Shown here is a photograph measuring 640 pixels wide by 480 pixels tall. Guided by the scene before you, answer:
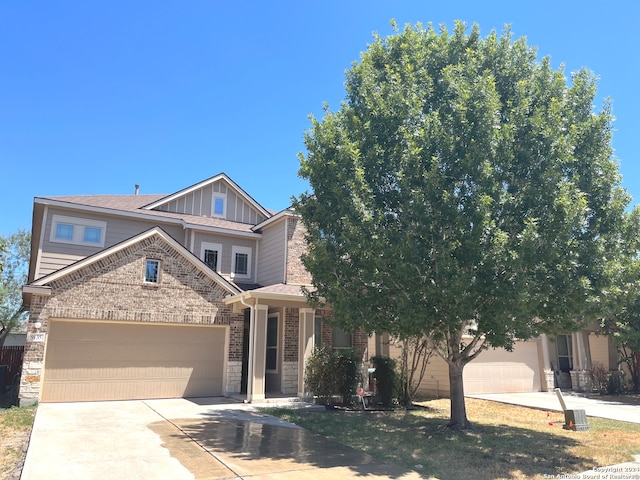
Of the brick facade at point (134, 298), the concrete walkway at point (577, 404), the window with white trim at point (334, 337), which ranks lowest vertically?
the concrete walkway at point (577, 404)

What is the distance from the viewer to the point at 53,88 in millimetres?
13898

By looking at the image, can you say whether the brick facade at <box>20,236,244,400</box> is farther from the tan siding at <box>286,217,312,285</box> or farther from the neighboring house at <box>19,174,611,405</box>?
the tan siding at <box>286,217,312,285</box>

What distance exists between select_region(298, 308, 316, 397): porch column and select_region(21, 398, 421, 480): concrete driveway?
289 centimetres

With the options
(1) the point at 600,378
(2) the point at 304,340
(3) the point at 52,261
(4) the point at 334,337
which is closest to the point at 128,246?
(3) the point at 52,261

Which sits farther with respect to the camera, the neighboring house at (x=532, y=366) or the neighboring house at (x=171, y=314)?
the neighboring house at (x=532, y=366)

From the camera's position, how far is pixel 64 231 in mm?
16438

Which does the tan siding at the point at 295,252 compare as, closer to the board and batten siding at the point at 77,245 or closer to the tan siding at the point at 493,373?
the board and batten siding at the point at 77,245

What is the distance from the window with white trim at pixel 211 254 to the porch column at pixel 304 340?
518cm

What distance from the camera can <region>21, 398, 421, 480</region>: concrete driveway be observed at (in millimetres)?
6743

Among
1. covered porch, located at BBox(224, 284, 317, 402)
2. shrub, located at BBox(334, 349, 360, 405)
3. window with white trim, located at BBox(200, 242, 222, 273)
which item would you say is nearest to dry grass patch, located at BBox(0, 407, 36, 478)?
covered porch, located at BBox(224, 284, 317, 402)

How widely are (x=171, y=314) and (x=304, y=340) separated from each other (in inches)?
168

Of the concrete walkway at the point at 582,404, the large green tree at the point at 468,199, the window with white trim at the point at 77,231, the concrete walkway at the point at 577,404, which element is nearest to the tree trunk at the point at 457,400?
the large green tree at the point at 468,199

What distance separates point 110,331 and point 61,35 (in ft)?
27.1

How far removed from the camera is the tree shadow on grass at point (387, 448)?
738 cm
